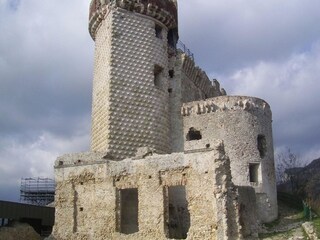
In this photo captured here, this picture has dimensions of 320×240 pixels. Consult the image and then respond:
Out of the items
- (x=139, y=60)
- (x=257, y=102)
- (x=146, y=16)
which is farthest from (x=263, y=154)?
(x=146, y=16)

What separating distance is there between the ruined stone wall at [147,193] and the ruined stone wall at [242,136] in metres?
5.74

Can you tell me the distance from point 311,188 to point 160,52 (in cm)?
2164

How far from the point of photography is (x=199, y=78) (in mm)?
28344

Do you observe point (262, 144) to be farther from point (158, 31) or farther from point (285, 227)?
point (158, 31)

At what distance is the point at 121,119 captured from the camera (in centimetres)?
2211

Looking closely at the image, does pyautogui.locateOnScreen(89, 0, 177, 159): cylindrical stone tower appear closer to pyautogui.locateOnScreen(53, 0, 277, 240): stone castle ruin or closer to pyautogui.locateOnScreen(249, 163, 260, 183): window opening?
pyautogui.locateOnScreen(53, 0, 277, 240): stone castle ruin

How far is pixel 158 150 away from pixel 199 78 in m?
7.30

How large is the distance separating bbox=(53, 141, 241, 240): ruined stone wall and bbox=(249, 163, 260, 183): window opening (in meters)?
6.65

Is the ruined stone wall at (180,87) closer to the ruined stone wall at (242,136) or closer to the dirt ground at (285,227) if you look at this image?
the ruined stone wall at (242,136)

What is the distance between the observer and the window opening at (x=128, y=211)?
1888cm

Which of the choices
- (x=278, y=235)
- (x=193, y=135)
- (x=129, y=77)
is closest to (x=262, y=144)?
(x=193, y=135)

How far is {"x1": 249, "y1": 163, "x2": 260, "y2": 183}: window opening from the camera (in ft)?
75.7

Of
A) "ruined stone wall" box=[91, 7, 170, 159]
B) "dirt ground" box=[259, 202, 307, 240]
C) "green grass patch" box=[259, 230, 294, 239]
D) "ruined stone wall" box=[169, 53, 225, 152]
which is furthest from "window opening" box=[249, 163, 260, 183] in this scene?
"ruined stone wall" box=[91, 7, 170, 159]

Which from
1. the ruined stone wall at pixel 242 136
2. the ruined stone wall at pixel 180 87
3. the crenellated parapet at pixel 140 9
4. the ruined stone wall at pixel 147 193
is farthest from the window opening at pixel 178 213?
the crenellated parapet at pixel 140 9
